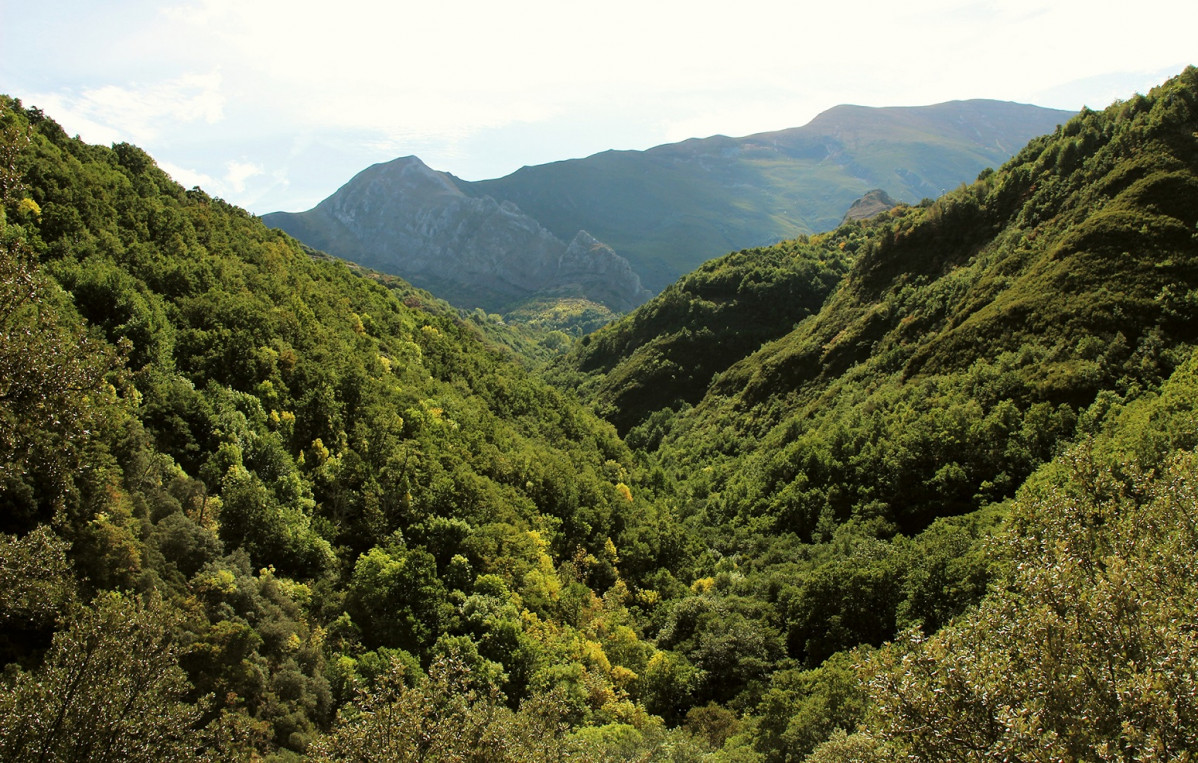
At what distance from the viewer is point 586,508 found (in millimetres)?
71562

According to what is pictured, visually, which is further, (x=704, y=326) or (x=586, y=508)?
(x=704, y=326)

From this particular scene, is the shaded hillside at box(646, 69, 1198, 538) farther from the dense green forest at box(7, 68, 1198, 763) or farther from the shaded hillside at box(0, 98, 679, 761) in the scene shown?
the shaded hillside at box(0, 98, 679, 761)

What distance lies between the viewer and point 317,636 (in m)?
34.6

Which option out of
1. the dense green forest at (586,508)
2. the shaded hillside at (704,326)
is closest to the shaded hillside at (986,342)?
the dense green forest at (586,508)

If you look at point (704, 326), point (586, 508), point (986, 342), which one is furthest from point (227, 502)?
point (704, 326)

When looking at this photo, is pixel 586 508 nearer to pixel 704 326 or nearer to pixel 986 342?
pixel 986 342

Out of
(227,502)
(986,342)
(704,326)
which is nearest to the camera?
(227,502)

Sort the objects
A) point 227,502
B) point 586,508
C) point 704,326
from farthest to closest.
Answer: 1. point 704,326
2. point 586,508
3. point 227,502

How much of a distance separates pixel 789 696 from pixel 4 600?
36.7 metres

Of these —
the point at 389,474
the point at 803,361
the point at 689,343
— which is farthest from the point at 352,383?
the point at 689,343

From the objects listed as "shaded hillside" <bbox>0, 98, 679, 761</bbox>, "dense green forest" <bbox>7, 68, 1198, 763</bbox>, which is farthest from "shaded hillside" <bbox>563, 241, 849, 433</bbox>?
"shaded hillside" <bbox>0, 98, 679, 761</bbox>

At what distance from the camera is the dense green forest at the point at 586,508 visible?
744 inches

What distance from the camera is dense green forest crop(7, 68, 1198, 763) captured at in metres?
18.9

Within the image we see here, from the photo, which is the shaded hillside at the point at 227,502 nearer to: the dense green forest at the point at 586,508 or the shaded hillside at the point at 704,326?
the dense green forest at the point at 586,508
